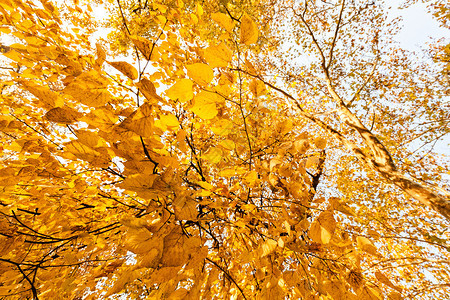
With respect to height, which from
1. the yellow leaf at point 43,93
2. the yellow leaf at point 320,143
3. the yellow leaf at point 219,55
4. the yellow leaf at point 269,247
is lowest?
the yellow leaf at point 269,247

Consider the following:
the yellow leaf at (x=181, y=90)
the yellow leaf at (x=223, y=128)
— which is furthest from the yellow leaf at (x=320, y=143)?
the yellow leaf at (x=181, y=90)

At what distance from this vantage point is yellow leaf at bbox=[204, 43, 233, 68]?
0.61 meters

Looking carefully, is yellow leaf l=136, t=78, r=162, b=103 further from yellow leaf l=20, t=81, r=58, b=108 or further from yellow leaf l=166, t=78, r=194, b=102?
yellow leaf l=20, t=81, r=58, b=108

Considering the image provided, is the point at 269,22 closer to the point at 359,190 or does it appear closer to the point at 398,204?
the point at 359,190

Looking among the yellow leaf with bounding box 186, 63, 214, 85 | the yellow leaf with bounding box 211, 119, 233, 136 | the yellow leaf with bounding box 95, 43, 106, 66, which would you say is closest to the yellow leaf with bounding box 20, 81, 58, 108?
the yellow leaf with bounding box 95, 43, 106, 66

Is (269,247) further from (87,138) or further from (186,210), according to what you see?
(87,138)

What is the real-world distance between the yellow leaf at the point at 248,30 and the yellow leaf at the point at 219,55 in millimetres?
79

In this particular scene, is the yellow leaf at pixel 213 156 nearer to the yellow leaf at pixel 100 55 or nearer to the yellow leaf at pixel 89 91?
the yellow leaf at pixel 89 91

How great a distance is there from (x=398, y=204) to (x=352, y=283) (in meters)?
7.66

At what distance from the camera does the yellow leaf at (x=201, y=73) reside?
0.59m

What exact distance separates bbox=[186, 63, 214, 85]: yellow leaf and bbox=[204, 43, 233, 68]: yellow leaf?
0.12ft

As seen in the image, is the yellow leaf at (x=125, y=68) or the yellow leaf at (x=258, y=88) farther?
the yellow leaf at (x=258, y=88)

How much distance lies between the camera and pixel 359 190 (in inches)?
269

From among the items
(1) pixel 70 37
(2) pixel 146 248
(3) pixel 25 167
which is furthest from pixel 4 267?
(1) pixel 70 37
